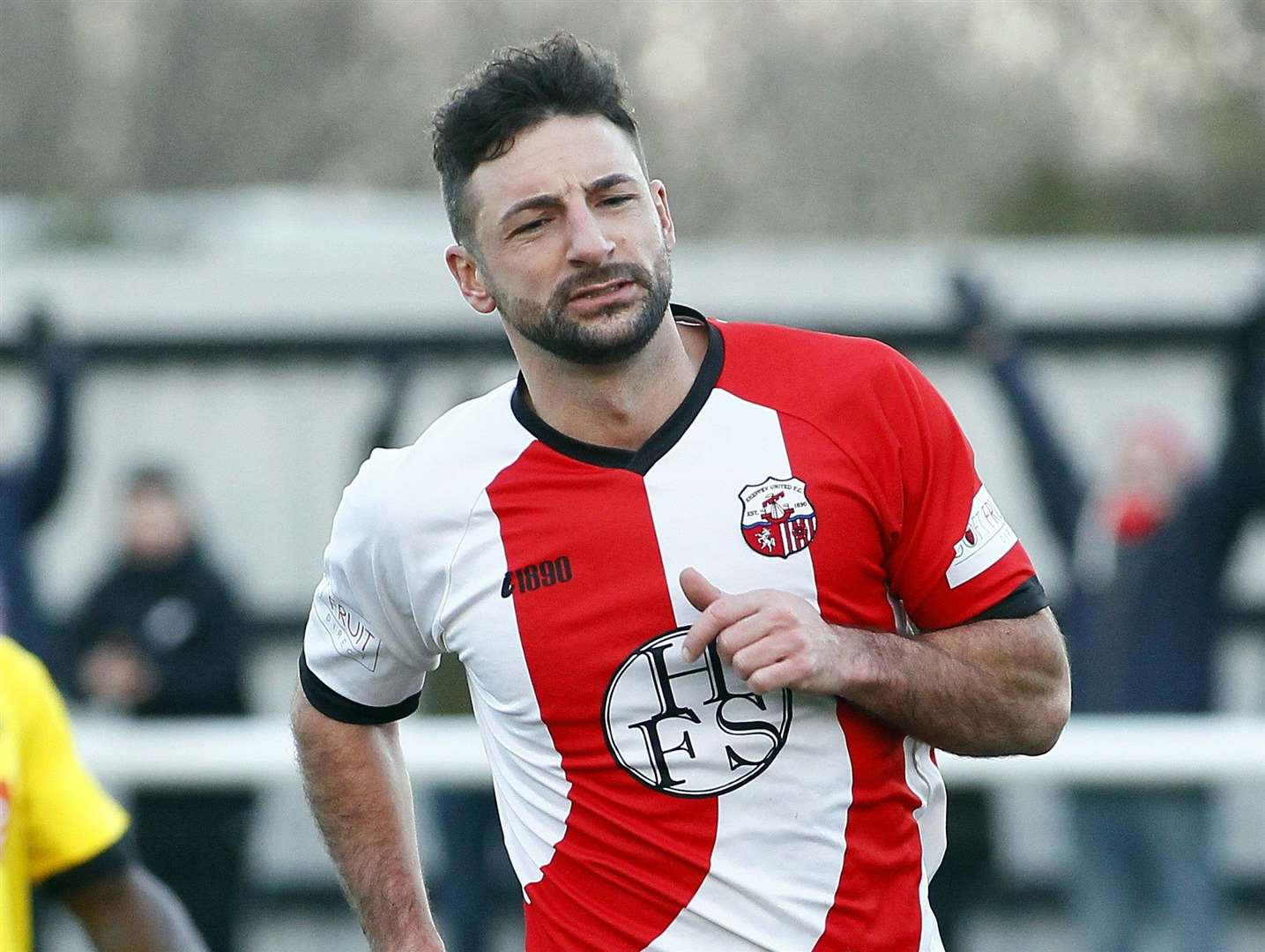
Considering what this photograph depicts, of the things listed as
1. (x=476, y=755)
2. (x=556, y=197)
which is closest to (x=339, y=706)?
(x=556, y=197)

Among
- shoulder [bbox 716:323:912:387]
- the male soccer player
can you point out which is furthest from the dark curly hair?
shoulder [bbox 716:323:912:387]

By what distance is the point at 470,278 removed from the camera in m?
2.97

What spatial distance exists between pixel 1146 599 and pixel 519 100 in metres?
3.76

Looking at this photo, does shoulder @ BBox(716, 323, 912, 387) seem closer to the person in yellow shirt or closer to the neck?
the neck

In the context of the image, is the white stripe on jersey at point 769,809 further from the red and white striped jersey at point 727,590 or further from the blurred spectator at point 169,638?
the blurred spectator at point 169,638

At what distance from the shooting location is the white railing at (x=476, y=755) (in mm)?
5453

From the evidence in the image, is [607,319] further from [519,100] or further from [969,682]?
[969,682]

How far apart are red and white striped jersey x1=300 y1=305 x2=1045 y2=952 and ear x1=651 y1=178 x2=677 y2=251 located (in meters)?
0.20

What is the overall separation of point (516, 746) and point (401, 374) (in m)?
4.38

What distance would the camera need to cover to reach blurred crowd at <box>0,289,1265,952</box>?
5727 millimetres

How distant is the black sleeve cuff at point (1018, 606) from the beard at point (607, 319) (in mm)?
648

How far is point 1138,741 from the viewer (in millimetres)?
5500

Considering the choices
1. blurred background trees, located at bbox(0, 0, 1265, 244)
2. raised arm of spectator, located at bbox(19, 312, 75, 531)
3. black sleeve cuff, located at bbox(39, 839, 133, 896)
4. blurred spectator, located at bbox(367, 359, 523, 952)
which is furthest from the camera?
blurred background trees, located at bbox(0, 0, 1265, 244)

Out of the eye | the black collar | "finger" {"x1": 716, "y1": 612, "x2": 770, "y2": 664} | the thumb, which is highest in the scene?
the eye
